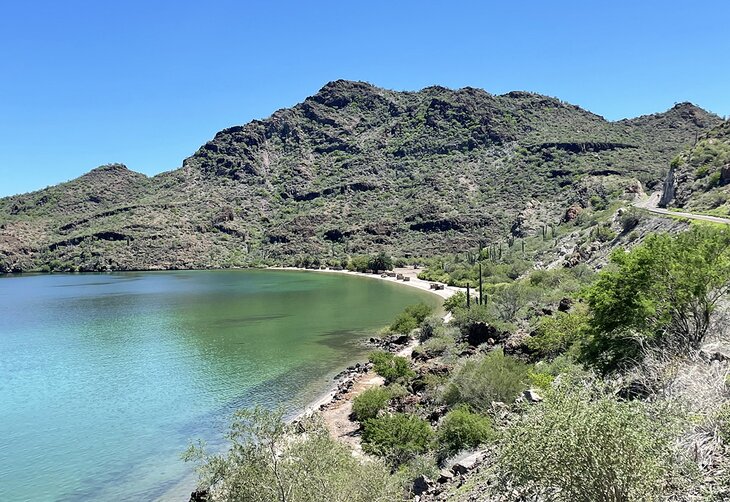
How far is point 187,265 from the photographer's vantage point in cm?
15925

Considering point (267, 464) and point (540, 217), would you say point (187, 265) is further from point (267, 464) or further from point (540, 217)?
point (267, 464)

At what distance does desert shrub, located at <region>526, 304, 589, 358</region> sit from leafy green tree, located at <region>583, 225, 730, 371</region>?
7.89 metres

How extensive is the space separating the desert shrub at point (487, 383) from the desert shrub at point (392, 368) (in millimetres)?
7221

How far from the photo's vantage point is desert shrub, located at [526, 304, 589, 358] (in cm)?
2584

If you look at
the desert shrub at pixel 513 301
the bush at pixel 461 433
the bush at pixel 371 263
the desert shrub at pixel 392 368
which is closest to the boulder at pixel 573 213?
the bush at pixel 371 263

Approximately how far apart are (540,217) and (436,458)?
4684 inches

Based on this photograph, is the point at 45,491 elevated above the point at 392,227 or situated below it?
below

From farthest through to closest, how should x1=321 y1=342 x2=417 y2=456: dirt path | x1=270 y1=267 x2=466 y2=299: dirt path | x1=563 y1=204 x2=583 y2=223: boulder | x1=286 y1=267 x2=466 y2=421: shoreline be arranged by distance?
1. x1=563 y1=204 x2=583 y2=223: boulder
2. x1=270 y1=267 x2=466 y2=299: dirt path
3. x1=286 y1=267 x2=466 y2=421: shoreline
4. x1=321 y1=342 x2=417 y2=456: dirt path

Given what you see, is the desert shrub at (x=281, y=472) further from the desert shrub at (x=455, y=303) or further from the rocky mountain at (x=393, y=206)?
the rocky mountain at (x=393, y=206)

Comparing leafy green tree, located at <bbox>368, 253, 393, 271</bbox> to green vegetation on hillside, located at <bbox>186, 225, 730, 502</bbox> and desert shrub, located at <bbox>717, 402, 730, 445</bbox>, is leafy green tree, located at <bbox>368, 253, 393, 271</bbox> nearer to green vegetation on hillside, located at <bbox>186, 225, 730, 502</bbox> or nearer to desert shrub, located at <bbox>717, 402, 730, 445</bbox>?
green vegetation on hillside, located at <bbox>186, 225, 730, 502</bbox>

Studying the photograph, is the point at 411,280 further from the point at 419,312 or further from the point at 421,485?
the point at 421,485

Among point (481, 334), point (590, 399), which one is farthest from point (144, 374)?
point (590, 399)

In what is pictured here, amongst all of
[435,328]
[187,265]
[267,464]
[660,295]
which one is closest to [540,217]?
[435,328]

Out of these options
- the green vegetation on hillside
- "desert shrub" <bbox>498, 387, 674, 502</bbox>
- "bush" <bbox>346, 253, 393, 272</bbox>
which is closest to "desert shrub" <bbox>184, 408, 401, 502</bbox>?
the green vegetation on hillside
